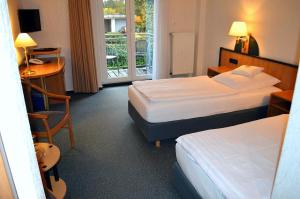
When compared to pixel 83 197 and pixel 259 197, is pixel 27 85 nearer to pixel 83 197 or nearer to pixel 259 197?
pixel 83 197

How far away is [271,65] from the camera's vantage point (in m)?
3.62

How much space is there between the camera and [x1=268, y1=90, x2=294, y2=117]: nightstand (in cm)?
298

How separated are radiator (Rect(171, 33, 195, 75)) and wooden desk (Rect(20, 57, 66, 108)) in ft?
7.50

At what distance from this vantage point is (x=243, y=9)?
13.3 feet

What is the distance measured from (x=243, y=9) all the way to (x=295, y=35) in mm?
1114

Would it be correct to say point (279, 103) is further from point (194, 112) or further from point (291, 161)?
point (291, 161)

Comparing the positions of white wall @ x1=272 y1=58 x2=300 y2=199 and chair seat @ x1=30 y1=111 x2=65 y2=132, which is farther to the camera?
chair seat @ x1=30 y1=111 x2=65 y2=132

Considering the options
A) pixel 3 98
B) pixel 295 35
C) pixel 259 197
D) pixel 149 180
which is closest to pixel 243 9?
pixel 295 35

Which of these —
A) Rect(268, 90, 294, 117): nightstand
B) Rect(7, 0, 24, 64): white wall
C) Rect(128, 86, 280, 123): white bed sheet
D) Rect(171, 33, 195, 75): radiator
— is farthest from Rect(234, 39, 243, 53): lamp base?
Rect(7, 0, 24, 64): white wall

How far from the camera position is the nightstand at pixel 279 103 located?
2.98m

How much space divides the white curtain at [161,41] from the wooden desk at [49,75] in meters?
1.93

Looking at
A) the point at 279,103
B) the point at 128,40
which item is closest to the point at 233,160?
the point at 279,103

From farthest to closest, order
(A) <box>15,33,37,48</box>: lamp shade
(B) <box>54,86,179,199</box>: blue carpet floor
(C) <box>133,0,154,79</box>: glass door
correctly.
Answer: (C) <box>133,0,154,79</box>: glass door
(A) <box>15,33,37,48</box>: lamp shade
(B) <box>54,86,179,199</box>: blue carpet floor

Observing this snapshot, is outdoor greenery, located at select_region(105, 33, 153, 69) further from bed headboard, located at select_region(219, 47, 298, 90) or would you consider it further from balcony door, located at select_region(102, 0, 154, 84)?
bed headboard, located at select_region(219, 47, 298, 90)
